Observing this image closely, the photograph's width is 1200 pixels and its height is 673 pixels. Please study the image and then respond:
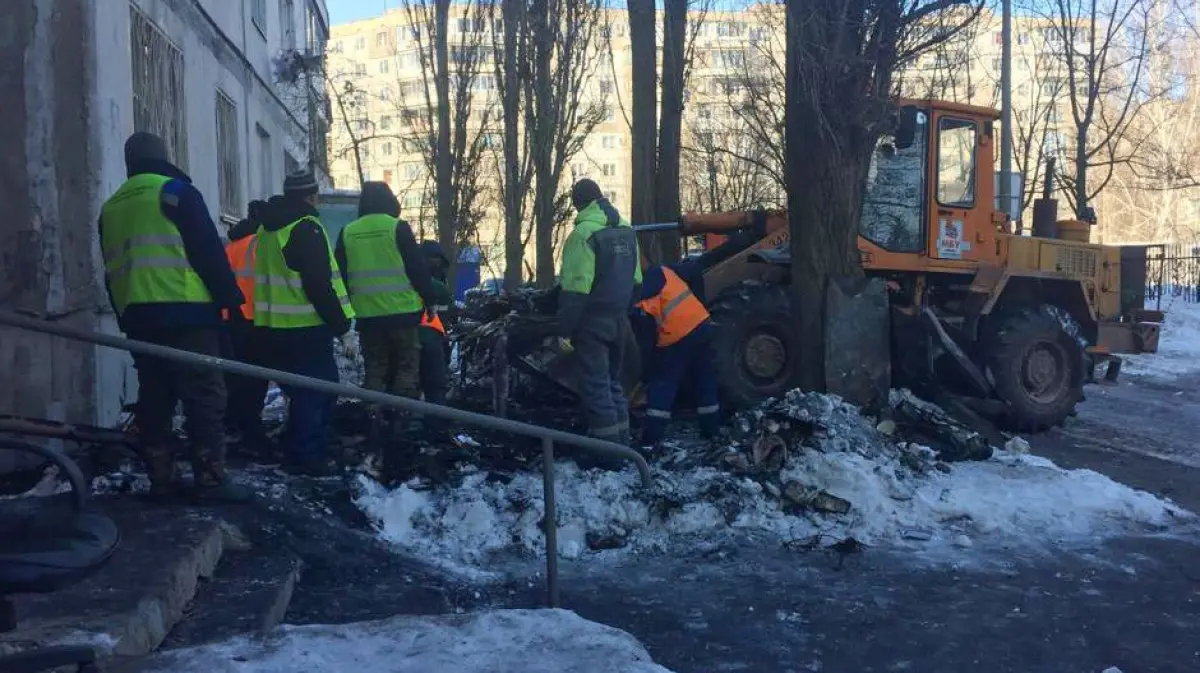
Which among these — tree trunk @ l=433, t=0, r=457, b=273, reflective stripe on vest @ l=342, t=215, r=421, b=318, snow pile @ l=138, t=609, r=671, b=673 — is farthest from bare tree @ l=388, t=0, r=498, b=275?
snow pile @ l=138, t=609, r=671, b=673

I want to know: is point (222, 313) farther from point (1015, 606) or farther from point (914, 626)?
point (1015, 606)

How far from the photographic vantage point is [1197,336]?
76.0ft

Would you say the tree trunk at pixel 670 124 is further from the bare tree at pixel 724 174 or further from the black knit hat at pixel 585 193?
the bare tree at pixel 724 174

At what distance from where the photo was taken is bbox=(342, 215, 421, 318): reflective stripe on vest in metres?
6.64

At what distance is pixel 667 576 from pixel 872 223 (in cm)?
554

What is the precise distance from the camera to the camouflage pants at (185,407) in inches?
191

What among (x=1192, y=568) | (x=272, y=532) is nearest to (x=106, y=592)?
(x=272, y=532)

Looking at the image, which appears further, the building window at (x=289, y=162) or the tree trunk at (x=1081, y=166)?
the tree trunk at (x=1081, y=166)

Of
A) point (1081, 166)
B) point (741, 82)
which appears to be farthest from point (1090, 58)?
point (741, 82)

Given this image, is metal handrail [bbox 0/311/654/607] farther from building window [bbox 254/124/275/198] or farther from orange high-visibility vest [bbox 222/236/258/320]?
building window [bbox 254/124/275/198]

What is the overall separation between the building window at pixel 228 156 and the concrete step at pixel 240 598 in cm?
748

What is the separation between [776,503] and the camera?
627cm

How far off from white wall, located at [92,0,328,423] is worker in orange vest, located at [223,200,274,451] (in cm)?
66

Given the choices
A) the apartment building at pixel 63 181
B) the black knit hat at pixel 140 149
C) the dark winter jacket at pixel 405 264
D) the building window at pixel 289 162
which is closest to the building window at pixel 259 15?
the building window at pixel 289 162
